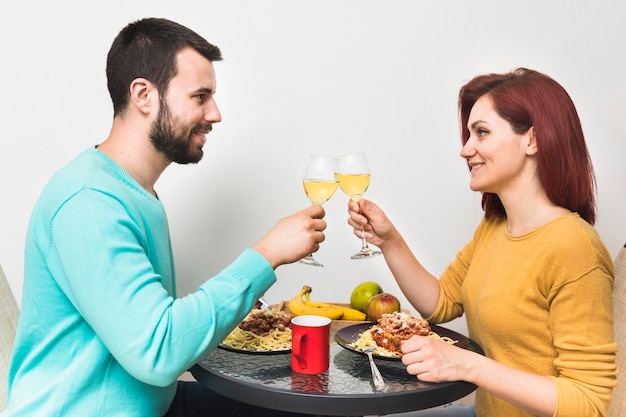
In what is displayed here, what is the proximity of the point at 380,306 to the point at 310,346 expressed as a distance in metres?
0.59

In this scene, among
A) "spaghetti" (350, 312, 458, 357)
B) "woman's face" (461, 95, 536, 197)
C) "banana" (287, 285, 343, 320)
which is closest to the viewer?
"spaghetti" (350, 312, 458, 357)

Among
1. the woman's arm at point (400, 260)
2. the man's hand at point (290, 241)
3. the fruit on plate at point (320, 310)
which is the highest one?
the man's hand at point (290, 241)

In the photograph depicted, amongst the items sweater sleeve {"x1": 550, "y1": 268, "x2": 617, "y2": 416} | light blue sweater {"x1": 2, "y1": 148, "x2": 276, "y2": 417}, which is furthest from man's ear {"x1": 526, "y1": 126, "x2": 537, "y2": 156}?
light blue sweater {"x1": 2, "y1": 148, "x2": 276, "y2": 417}

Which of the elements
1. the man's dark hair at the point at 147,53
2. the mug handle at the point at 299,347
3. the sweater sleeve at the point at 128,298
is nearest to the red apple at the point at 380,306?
the mug handle at the point at 299,347

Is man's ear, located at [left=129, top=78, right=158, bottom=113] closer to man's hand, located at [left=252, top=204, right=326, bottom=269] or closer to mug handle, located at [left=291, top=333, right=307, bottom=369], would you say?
man's hand, located at [left=252, top=204, right=326, bottom=269]

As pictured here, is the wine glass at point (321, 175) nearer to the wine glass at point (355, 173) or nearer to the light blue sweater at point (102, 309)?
the wine glass at point (355, 173)

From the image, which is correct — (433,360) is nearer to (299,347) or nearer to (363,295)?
(299,347)

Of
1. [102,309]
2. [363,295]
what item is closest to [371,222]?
[363,295]

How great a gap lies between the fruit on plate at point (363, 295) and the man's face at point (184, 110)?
0.83 m

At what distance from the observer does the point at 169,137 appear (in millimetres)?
1353

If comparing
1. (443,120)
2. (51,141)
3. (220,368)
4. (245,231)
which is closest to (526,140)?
(443,120)

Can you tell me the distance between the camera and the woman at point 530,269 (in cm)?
117

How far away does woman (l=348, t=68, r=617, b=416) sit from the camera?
117cm

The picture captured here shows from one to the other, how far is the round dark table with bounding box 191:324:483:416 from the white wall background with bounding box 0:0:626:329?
932 mm
